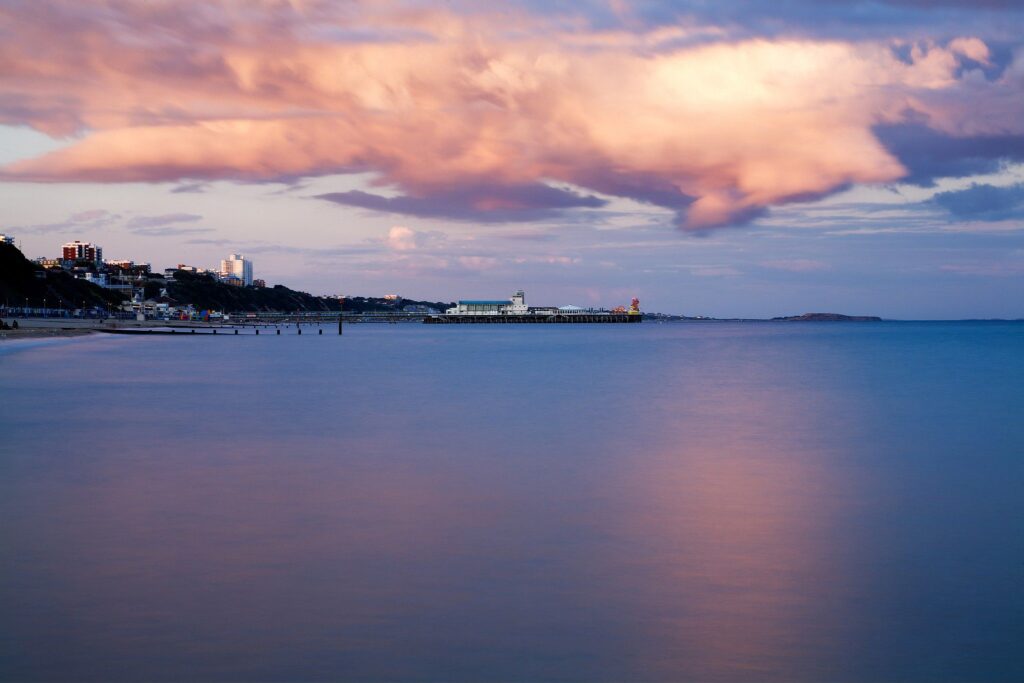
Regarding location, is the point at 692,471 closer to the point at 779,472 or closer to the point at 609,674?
the point at 779,472

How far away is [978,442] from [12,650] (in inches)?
844

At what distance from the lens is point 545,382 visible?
42.7 m

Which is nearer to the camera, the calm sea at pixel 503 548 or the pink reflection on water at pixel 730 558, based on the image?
the calm sea at pixel 503 548

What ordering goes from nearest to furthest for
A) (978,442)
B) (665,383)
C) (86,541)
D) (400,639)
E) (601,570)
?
(400,639) → (601,570) → (86,541) → (978,442) → (665,383)

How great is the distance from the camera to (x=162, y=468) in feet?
54.6

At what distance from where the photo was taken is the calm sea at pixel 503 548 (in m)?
7.39

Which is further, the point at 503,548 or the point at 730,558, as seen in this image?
the point at 503,548

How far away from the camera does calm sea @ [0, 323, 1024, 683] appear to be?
7395mm

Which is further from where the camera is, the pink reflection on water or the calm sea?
the pink reflection on water

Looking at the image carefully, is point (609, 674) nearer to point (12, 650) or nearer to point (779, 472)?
point (12, 650)

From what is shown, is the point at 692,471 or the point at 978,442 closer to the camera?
the point at 692,471

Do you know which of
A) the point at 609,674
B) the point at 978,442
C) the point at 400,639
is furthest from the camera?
the point at 978,442

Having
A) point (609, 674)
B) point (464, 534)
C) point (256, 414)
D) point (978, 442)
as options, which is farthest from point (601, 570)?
point (256, 414)

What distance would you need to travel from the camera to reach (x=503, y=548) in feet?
35.6
